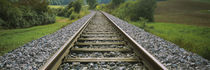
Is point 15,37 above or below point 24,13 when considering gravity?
below

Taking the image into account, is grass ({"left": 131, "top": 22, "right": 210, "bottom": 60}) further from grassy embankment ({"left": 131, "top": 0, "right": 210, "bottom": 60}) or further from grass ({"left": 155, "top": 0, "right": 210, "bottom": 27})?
grass ({"left": 155, "top": 0, "right": 210, "bottom": 27})

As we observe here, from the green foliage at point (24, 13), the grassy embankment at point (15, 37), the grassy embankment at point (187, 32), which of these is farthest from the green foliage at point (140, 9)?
the grassy embankment at point (15, 37)

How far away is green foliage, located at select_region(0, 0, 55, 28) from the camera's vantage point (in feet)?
24.5

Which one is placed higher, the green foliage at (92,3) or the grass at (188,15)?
the green foliage at (92,3)

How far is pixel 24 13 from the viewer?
887 centimetres

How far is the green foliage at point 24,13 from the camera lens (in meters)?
7.46

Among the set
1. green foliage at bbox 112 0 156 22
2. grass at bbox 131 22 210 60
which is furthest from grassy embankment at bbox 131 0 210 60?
green foliage at bbox 112 0 156 22

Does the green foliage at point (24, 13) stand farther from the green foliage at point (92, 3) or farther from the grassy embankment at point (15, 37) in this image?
the green foliage at point (92, 3)

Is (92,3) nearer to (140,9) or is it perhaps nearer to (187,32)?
(140,9)

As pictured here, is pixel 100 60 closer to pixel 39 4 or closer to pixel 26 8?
pixel 26 8

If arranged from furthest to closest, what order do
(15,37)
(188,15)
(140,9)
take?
(188,15)
(140,9)
(15,37)

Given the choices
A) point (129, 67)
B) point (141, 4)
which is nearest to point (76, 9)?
point (141, 4)

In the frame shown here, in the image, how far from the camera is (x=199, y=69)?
2.45 metres

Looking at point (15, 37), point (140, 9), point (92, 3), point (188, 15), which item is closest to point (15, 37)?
point (15, 37)
